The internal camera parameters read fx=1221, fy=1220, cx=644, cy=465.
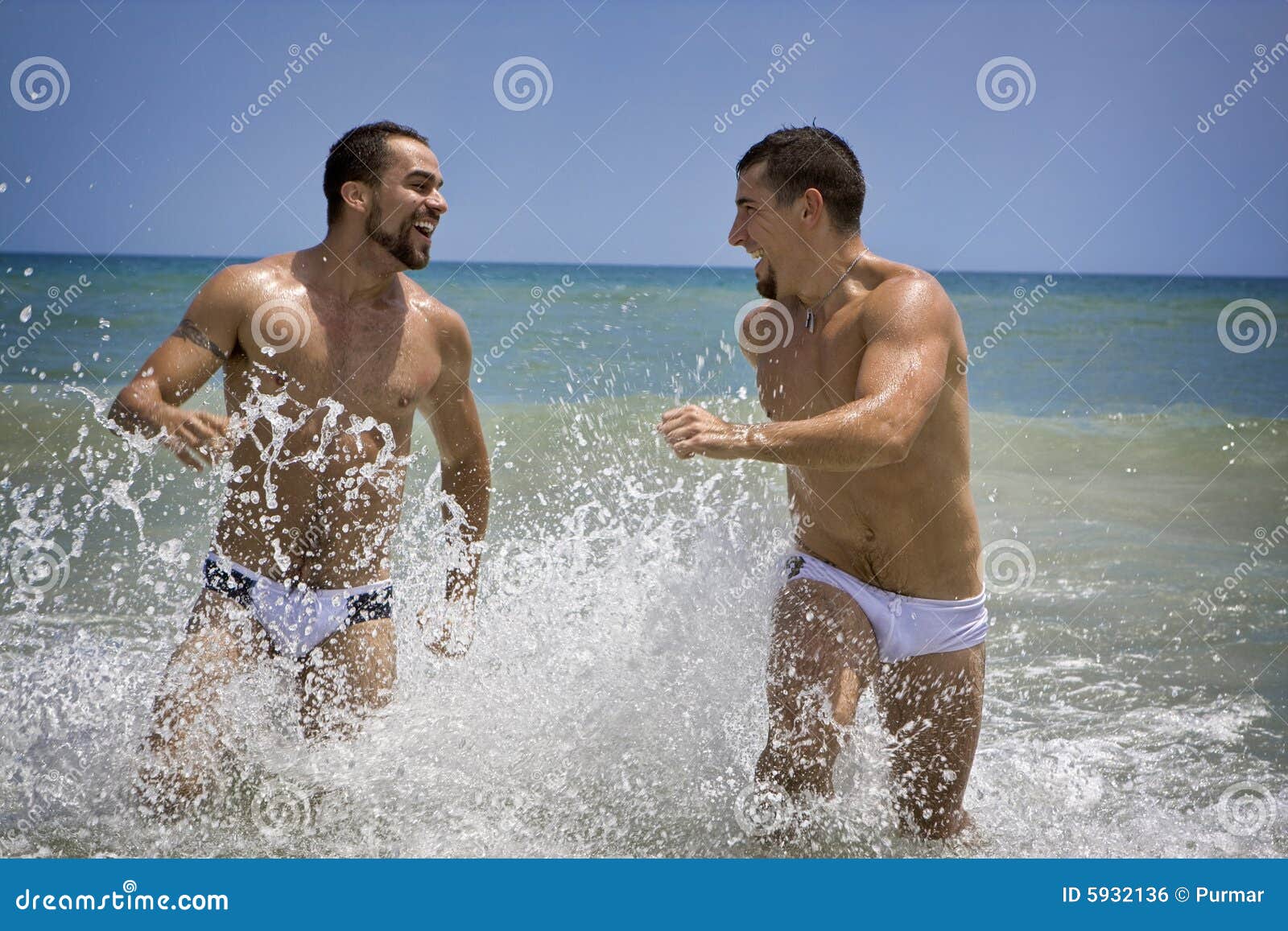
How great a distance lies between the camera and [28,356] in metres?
14.6

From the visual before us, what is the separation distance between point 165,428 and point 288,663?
2.71 feet

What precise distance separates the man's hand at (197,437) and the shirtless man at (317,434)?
35cm

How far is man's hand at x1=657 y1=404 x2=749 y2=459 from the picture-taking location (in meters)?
2.67

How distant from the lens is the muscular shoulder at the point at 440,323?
12.6ft

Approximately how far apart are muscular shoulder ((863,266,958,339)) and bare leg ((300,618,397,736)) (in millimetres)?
1716

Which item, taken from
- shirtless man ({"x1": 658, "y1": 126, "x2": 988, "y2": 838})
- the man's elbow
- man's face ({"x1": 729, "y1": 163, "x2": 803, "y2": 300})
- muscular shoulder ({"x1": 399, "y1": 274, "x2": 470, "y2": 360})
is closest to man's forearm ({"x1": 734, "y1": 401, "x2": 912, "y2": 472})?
the man's elbow

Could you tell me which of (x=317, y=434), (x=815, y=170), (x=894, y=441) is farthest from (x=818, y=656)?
(x=317, y=434)

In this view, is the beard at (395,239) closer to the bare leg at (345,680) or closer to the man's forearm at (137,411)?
the man's forearm at (137,411)

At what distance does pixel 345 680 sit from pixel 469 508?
734mm

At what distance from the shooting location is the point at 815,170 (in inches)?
129

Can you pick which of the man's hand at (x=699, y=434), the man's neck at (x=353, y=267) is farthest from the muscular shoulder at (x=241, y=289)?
the man's hand at (x=699, y=434)

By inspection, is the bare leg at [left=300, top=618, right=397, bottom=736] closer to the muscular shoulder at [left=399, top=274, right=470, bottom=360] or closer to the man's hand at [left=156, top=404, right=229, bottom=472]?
the man's hand at [left=156, top=404, right=229, bottom=472]

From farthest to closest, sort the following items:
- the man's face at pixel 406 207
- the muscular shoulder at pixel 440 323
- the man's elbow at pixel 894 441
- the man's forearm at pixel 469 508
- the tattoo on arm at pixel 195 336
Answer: the man's forearm at pixel 469 508, the muscular shoulder at pixel 440 323, the man's face at pixel 406 207, the tattoo on arm at pixel 195 336, the man's elbow at pixel 894 441

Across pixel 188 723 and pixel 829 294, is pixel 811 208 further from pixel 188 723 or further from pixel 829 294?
pixel 188 723
